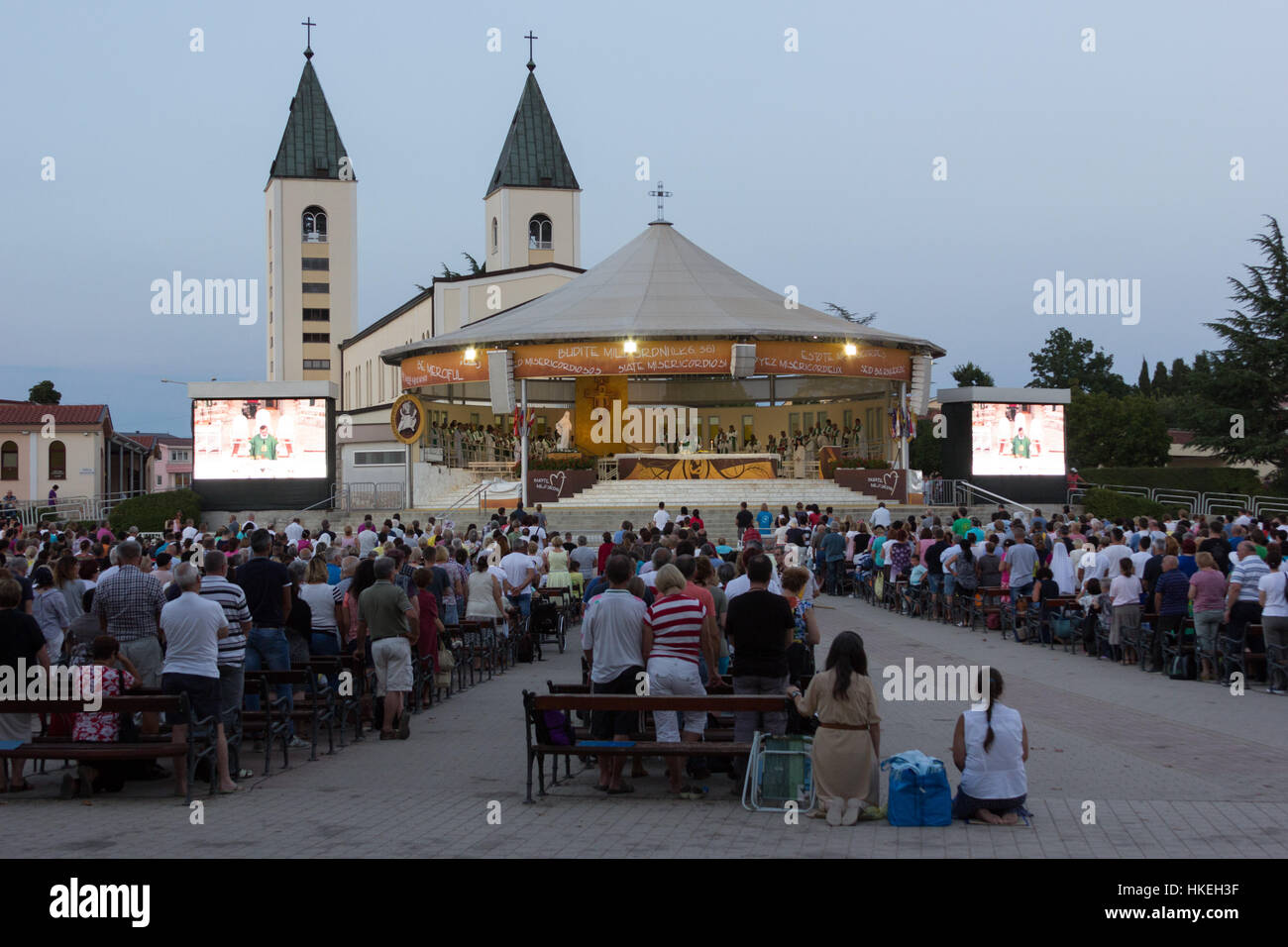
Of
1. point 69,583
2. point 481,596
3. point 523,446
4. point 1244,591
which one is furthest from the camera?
point 523,446

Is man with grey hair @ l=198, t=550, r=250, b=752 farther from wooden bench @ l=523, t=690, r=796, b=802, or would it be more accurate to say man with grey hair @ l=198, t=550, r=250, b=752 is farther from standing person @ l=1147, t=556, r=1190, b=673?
standing person @ l=1147, t=556, r=1190, b=673

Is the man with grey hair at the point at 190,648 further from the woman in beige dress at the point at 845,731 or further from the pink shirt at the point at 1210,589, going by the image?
the pink shirt at the point at 1210,589

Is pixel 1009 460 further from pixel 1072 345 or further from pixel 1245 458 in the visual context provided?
pixel 1072 345

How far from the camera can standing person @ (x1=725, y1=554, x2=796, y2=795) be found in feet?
29.4

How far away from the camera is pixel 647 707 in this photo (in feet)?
28.0

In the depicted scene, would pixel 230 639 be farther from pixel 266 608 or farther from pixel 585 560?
pixel 585 560

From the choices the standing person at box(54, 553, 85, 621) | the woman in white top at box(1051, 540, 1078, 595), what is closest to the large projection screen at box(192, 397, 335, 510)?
the woman in white top at box(1051, 540, 1078, 595)

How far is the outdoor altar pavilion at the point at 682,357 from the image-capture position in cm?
3712

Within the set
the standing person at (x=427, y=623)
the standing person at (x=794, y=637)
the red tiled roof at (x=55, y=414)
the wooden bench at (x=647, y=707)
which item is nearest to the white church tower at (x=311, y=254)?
the red tiled roof at (x=55, y=414)

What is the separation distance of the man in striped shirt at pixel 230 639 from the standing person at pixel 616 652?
2368 mm

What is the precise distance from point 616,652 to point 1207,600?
762 cm

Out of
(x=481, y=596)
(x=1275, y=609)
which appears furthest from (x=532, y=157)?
(x=1275, y=609)
